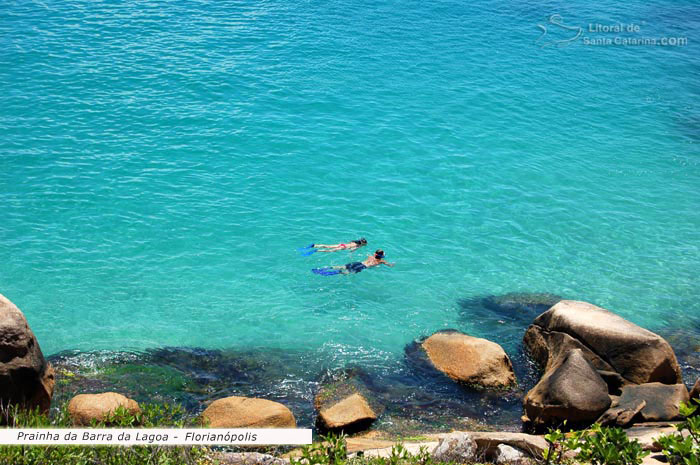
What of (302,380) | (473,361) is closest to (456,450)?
(473,361)

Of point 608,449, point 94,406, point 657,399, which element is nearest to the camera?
point 608,449

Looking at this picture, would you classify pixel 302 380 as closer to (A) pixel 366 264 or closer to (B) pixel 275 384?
(B) pixel 275 384

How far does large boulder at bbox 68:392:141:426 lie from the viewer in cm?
1273

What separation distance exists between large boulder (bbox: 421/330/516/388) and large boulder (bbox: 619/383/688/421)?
9.25 ft

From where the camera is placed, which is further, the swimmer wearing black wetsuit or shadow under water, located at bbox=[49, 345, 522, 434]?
the swimmer wearing black wetsuit

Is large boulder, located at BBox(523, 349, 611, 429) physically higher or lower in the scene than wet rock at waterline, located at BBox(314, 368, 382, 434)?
higher

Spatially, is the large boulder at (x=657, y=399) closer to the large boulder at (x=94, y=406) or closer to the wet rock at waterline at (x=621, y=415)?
the wet rock at waterline at (x=621, y=415)

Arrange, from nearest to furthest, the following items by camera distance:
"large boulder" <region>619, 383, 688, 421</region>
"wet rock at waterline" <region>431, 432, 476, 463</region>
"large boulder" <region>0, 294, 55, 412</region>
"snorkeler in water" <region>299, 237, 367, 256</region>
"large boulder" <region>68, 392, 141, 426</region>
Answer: "wet rock at waterline" <region>431, 432, 476, 463</region> → "large boulder" <region>0, 294, 55, 412</region> → "large boulder" <region>68, 392, 141, 426</region> → "large boulder" <region>619, 383, 688, 421</region> → "snorkeler in water" <region>299, 237, 367, 256</region>

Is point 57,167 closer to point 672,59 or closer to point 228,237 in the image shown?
point 228,237

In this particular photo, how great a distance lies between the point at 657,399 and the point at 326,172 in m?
15.4

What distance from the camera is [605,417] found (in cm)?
1334

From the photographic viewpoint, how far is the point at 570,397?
13.3 m

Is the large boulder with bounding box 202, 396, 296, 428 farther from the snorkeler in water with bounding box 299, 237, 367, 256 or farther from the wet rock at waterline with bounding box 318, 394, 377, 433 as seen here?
the snorkeler in water with bounding box 299, 237, 367, 256

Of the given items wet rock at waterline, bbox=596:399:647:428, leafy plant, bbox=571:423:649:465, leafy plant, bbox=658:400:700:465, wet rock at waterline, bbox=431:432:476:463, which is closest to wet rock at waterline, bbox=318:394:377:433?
wet rock at waterline, bbox=431:432:476:463
